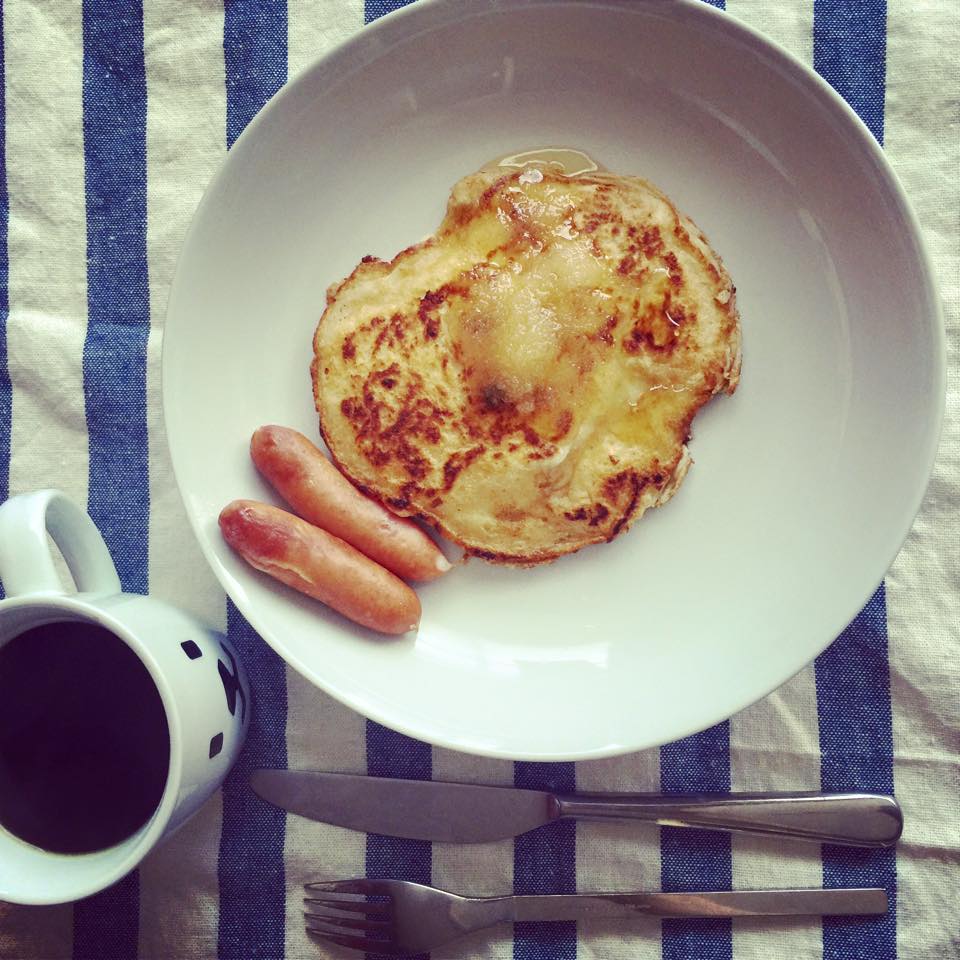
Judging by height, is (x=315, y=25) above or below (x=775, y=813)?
above

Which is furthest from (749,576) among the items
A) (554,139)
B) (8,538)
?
(8,538)

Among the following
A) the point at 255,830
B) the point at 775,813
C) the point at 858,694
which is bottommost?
the point at 255,830

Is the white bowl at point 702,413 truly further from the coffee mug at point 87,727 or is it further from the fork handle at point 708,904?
the fork handle at point 708,904

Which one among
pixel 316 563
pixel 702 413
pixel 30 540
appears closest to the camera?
pixel 30 540

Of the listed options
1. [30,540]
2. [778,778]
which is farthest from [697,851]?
[30,540]

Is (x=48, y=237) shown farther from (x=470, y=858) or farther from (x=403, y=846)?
(x=470, y=858)

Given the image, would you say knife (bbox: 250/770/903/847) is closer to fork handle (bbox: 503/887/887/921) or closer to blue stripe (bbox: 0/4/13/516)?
fork handle (bbox: 503/887/887/921)
